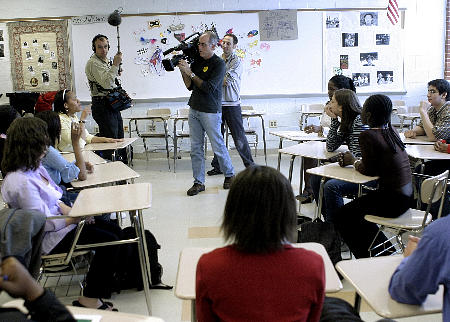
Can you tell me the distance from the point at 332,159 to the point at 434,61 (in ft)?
15.7

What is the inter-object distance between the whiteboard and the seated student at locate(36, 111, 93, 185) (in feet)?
14.3

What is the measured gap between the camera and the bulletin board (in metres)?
7.54

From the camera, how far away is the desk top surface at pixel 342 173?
3.12m

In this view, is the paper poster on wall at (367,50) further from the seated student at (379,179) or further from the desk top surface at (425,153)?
the seated student at (379,179)

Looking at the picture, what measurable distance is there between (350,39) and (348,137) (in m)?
4.26

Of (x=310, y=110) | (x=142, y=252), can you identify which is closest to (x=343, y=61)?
(x=310, y=110)

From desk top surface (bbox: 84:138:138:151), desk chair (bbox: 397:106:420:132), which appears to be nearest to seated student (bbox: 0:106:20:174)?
desk top surface (bbox: 84:138:138:151)

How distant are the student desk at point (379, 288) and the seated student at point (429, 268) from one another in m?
0.04

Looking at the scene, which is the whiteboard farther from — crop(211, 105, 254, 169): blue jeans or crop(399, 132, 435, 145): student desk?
crop(399, 132, 435, 145): student desk

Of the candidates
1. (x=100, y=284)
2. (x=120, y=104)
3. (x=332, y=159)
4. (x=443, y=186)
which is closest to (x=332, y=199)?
(x=332, y=159)

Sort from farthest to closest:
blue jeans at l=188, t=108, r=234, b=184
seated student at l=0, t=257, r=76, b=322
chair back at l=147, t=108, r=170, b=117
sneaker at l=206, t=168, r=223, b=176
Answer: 1. chair back at l=147, t=108, r=170, b=117
2. sneaker at l=206, t=168, r=223, b=176
3. blue jeans at l=188, t=108, r=234, b=184
4. seated student at l=0, t=257, r=76, b=322

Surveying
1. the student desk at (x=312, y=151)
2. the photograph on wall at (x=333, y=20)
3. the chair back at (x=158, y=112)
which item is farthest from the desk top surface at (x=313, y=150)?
the photograph on wall at (x=333, y=20)

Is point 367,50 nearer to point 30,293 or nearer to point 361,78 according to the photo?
point 361,78

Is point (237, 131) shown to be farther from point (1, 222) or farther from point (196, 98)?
point (1, 222)
